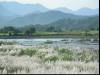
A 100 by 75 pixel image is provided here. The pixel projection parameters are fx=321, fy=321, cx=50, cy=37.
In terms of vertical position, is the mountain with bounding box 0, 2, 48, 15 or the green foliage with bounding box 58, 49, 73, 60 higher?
the mountain with bounding box 0, 2, 48, 15

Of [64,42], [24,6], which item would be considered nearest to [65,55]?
[24,6]

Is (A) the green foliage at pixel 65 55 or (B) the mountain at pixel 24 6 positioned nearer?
(A) the green foliage at pixel 65 55

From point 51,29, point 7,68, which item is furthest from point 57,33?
point 7,68

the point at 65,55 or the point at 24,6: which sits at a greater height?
the point at 24,6

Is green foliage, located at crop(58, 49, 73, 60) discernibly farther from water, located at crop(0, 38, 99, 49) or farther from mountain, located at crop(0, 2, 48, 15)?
water, located at crop(0, 38, 99, 49)

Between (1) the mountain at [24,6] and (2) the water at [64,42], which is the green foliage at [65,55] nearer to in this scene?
(1) the mountain at [24,6]

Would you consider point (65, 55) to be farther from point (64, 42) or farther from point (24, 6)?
A: point (64, 42)

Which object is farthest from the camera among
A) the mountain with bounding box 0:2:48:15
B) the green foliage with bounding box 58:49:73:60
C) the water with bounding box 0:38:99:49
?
the water with bounding box 0:38:99:49

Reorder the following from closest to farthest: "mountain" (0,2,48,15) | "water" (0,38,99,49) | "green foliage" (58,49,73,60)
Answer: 1. "green foliage" (58,49,73,60)
2. "mountain" (0,2,48,15)
3. "water" (0,38,99,49)

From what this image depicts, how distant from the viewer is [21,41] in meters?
21.2

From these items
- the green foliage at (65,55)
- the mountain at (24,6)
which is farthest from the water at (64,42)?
the green foliage at (65,55)

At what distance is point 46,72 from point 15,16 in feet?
55.2

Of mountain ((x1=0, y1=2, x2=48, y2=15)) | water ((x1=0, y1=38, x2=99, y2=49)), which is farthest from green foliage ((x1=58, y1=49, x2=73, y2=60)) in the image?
water ((x1=0, y1=38, x2=99, y2=49))

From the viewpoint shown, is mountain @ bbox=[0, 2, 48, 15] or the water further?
the water
